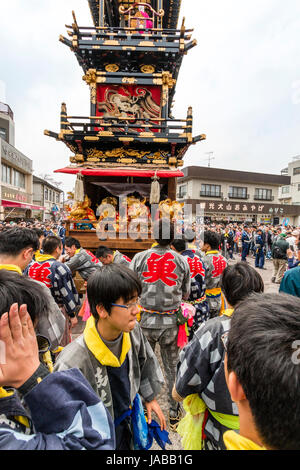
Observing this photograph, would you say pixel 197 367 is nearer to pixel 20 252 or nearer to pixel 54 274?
pixel 20 252

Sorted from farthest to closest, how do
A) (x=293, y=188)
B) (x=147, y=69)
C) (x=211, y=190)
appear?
(x=293, y=188), (x=211, y=190), (x=147, y=69)

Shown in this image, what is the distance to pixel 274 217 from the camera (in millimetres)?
29641

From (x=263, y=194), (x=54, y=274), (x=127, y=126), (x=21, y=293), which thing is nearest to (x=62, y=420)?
(x=21, y=293)

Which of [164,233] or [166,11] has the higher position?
[166,11]

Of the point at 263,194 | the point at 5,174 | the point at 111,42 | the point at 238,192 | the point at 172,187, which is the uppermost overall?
the point at 111,42

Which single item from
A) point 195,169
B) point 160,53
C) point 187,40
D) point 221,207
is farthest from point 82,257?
point 195,169

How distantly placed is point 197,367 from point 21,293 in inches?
39.5

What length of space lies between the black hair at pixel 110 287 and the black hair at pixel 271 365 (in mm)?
810

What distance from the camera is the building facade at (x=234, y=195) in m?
28.2

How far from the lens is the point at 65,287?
318cm

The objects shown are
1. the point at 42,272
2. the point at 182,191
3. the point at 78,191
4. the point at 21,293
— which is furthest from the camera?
the point at 182,191

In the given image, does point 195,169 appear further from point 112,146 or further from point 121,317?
point 121,317

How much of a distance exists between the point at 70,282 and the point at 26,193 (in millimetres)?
30913

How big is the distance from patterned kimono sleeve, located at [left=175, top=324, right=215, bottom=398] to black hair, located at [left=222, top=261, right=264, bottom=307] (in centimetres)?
29
